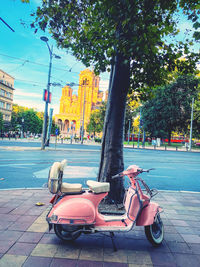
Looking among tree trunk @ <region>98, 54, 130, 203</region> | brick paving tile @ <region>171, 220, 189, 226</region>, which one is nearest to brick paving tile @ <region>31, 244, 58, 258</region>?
tree trunk @ <region>98, 54, 130, 203</region>

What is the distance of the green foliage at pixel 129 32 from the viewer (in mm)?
4035

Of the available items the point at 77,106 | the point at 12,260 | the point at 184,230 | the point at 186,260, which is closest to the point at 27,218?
the point at 12,260

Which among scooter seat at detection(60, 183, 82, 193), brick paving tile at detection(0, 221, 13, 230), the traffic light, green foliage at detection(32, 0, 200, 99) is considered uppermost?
the traffic light

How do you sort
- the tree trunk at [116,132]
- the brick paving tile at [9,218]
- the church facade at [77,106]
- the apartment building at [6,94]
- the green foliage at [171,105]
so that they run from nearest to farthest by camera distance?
the brick paving tile at [9,218] < the tree trunk at [116,132] < the green foliage at [171,105] < the apartment building at [6,94] < the church facade at [77,106]

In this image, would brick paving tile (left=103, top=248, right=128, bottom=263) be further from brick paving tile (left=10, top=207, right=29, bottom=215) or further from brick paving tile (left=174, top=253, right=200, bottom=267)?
brick paving tile (left=10, top=207, right=29, bottom=215)

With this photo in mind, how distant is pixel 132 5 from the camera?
3916mm

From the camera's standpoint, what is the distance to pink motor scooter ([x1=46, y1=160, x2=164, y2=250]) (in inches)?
120

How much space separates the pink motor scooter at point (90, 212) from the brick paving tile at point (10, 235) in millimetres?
607

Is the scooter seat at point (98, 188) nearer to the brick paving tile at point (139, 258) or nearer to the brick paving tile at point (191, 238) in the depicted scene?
the brick paving tile at point (139, 258)

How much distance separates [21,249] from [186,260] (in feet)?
7.30

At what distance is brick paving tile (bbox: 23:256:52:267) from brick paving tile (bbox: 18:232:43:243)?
452 mm

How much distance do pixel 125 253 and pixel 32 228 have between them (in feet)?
5.29

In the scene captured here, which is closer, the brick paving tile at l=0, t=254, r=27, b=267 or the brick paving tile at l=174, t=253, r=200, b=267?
the brick paving tile at l=0, t=254, r=27, b=267

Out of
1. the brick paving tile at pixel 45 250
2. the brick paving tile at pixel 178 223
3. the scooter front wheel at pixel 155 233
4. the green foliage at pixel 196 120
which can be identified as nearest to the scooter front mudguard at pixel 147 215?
the scooter front wheel at pixel 155 233
